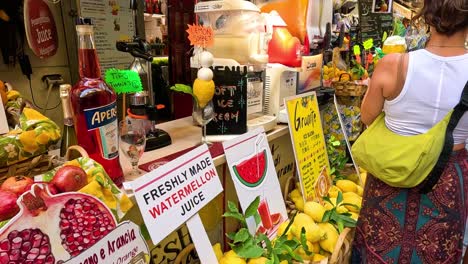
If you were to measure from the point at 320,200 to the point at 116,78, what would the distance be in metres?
0.95

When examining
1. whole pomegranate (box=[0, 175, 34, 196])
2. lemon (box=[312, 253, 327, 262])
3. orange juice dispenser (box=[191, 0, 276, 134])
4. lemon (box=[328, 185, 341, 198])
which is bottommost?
lemon (box=[312, 253, 327, 262])

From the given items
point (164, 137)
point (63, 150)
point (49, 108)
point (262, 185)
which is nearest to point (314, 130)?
point (262, 185)

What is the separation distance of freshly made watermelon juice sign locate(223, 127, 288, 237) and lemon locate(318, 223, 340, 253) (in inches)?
6.2

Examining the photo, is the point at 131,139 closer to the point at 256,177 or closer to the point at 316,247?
the point at 256,177

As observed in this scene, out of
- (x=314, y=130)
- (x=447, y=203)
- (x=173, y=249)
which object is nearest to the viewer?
(x=173, y=249)

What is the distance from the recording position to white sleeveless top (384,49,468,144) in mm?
1020

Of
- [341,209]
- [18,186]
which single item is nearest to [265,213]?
[341,209]

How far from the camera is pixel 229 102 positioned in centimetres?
113

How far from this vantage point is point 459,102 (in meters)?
1.02

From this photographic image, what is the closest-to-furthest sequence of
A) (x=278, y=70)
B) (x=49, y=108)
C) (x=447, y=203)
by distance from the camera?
(x=447, y=203) < (x=278, y=70) < (x=49, y=108)

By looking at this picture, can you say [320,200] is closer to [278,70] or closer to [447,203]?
[447,203]

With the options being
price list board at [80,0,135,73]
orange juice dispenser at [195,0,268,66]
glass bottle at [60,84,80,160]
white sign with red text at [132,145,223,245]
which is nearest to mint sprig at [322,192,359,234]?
white sign with red text at [132,145,223,245]

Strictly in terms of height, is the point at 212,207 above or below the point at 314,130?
below

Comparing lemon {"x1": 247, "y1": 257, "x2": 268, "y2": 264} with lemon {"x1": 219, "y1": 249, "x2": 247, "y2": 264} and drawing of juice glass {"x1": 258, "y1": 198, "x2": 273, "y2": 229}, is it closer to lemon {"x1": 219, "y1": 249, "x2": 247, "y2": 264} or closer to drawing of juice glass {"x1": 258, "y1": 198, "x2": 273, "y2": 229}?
lemon {"x1": 219, "y1": 249, "x2": 247, "y2": 264}
